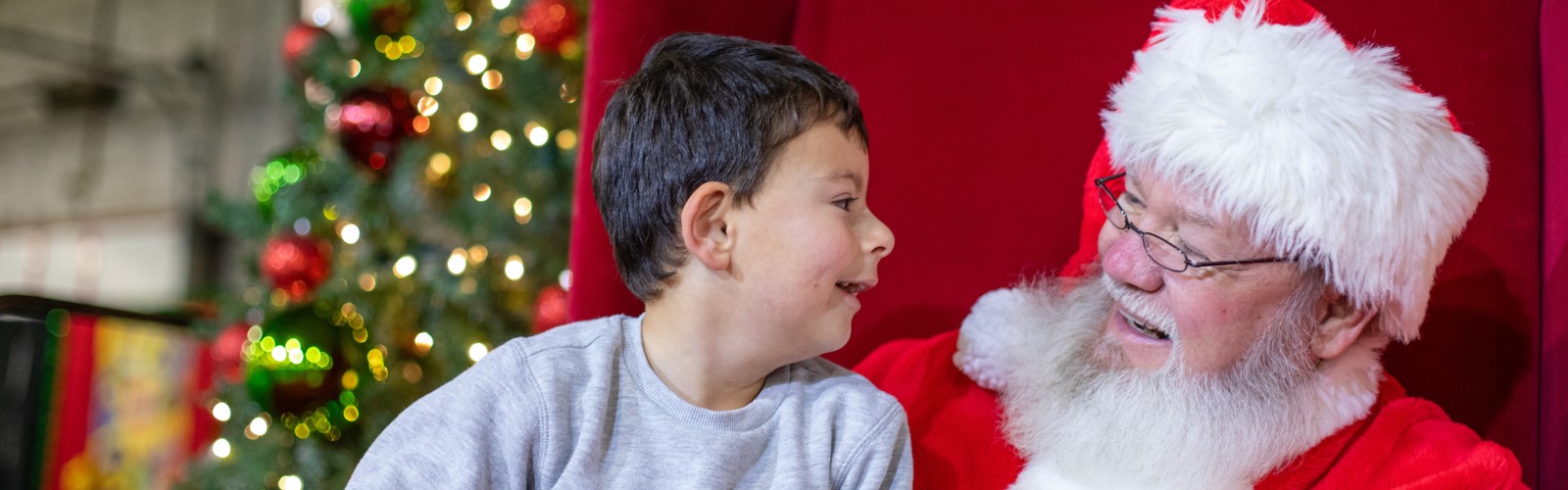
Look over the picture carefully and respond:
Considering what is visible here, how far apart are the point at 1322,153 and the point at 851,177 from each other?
1.39 feet

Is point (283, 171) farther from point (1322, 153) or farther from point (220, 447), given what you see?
point (1322, 153)

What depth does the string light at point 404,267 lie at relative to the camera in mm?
2652

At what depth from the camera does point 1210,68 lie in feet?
3.59

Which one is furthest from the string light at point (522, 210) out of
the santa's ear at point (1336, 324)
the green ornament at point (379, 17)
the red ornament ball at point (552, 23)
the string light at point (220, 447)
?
the santa's ear at point (1336, 324)

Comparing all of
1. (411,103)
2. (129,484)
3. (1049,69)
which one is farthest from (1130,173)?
(129,484)

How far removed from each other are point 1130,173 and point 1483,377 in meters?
0.57

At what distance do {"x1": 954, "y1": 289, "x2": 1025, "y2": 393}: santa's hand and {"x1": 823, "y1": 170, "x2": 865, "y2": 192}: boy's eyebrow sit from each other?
0.30 metres

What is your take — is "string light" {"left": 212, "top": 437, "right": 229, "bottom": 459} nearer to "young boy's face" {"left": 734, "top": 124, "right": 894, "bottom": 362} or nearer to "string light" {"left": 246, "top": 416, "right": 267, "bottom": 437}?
"string light" {"left": 246, "top": 416, "right": 267, "bottom": 437}

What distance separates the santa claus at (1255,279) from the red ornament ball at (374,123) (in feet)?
5.86

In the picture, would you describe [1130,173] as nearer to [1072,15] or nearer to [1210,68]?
[1210,68]

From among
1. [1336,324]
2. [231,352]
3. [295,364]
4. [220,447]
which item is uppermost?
[1336,324]

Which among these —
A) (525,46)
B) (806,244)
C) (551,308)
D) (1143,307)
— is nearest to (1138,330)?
(1143,307)

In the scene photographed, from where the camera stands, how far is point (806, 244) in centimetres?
103

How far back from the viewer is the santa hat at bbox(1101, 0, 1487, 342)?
3.30 ft
